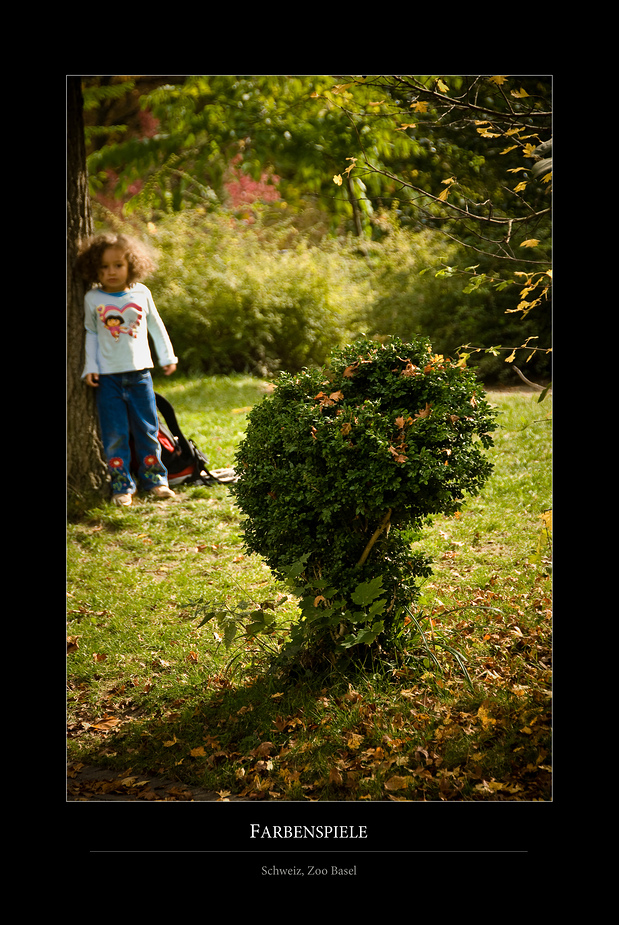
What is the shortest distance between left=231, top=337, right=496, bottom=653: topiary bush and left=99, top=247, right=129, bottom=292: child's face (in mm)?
1823

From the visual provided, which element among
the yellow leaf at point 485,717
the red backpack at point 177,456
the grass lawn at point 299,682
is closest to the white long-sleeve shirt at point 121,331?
the red backpack at point 177,456

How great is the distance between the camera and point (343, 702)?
2.40 meters

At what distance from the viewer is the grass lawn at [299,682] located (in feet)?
7.38

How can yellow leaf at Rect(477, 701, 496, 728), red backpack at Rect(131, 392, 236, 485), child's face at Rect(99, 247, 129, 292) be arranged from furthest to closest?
red backpack at Rect(131, 392, 236, 485) < child's face at Rect(99, 247, 129, 292) < yellow leaf at Rect(477, 701, 496, 728)

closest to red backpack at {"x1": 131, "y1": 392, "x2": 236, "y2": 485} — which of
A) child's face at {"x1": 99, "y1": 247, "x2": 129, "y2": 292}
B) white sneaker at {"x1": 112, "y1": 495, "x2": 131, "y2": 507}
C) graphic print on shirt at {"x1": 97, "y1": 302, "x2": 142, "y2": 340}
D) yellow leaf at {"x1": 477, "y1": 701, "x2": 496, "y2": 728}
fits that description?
white sneaker at {"x1": 112, "y1": 495, "x2": 131, "y2": 507}

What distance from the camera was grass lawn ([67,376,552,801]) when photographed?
88.5 inches

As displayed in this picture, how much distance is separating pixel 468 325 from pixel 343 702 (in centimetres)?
529

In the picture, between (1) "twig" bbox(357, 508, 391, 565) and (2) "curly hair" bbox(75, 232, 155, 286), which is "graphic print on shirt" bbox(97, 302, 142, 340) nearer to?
(2) "curly hair" bbox(75, 232, 155, 286)

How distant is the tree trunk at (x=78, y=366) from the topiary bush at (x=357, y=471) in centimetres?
197

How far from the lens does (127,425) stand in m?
4.33
